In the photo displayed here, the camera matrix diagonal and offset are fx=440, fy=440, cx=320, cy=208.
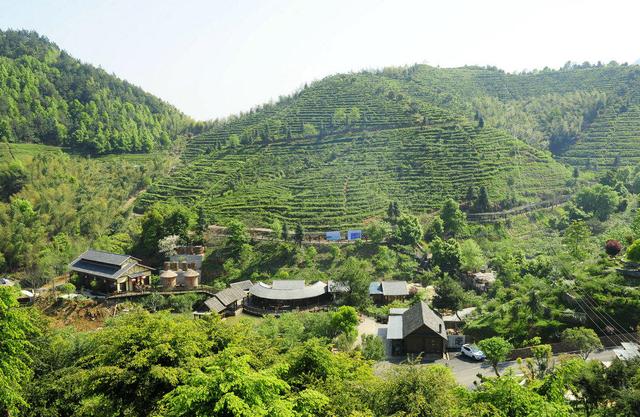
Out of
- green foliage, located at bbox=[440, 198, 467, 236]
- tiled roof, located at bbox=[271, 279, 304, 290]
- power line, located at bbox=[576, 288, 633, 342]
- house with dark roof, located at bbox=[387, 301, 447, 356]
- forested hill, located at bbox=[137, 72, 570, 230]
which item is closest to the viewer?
power line, located at bbox=[576, 288, 633, 342]

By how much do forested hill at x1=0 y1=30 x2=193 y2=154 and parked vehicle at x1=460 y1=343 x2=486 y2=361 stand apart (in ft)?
255

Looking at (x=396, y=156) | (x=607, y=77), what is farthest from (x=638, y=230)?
(x=607, y=77)

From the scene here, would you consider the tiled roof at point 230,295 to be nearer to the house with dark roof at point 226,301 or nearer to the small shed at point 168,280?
the house with dark roof at point 226,301

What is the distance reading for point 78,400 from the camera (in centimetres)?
1484

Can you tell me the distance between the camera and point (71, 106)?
93.8m

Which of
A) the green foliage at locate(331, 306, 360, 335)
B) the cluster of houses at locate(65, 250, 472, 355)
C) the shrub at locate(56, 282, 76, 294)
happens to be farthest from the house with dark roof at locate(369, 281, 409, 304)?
the shrub at locate(56, 282, 76, 294)

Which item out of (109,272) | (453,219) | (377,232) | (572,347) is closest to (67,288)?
(109,272)

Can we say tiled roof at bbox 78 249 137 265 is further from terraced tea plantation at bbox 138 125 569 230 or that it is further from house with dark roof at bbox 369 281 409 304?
house with dark roof at bbox 369 281 409 304

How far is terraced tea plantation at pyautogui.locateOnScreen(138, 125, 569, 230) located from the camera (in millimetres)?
53625

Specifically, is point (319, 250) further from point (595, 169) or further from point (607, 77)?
point (607, 77)

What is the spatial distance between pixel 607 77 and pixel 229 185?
92.1 meters

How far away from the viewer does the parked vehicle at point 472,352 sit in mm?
25219

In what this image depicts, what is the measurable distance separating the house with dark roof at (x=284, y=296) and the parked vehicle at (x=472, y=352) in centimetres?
1365

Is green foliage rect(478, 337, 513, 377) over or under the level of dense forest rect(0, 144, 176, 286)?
under
